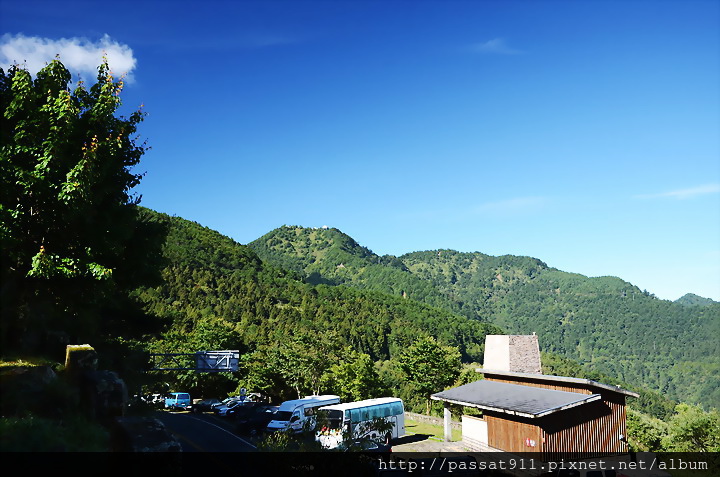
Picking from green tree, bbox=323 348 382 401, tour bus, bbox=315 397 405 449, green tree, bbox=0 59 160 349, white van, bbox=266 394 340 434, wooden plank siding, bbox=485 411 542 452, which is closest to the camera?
green tree, bbox=0 59 160 349

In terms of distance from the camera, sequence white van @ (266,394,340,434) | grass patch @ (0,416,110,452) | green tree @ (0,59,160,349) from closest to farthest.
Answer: grass patch @ (0,416,110,452) → green tree @ (0,59,160,349) → white van @ (266,394,340,434)

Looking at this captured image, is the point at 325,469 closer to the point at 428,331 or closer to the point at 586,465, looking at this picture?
the point at 586,465

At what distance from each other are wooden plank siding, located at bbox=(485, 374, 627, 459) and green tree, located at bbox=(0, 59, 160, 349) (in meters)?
22.8

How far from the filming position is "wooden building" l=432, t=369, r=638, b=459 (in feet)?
79.4

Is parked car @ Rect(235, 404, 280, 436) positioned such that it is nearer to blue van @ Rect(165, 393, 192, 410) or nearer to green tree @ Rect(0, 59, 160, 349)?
blue van @ Rect(165, 393, 192, 410)

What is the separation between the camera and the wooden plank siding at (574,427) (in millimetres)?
24219

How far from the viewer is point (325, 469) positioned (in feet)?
50.4

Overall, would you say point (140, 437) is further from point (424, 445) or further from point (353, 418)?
point (424, 445)

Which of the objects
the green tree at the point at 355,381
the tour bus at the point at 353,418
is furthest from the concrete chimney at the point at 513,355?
the green tree at the point at 355,381

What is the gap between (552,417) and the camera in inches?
958

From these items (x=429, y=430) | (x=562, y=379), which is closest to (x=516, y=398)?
(x=562, y=379)

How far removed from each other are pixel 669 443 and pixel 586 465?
22.3m

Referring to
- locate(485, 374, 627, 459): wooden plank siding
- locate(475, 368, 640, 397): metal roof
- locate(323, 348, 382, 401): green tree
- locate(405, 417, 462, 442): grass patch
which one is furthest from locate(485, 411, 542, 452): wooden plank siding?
locate(323, 348, 382, 401): green tree

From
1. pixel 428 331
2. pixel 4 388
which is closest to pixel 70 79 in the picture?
pixel 4 388
